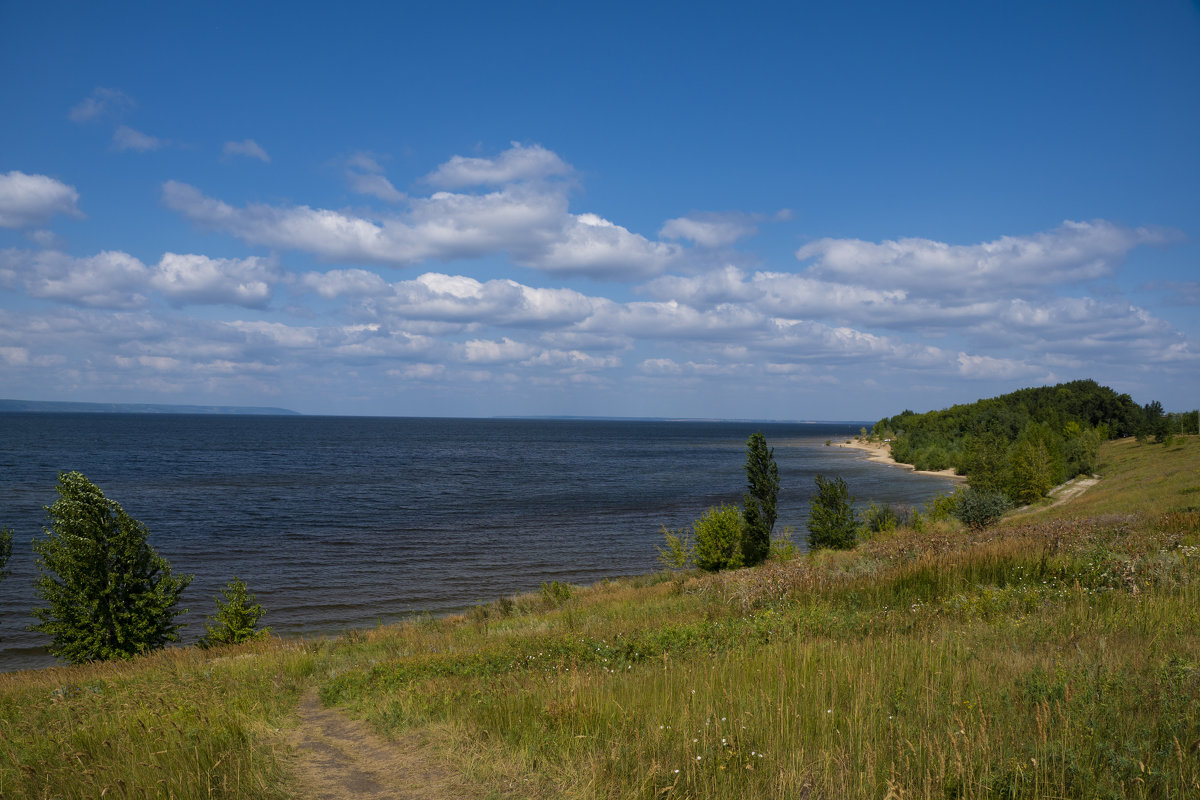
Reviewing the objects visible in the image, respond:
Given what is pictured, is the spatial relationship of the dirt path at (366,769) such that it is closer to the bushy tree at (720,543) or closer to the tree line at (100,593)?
the tree line at (100,593)

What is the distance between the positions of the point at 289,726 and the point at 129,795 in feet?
12.2

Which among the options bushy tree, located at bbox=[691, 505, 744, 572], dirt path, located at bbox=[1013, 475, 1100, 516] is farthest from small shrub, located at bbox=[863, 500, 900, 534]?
bushy tree, located at bbox=[691, 505, 744, 572]

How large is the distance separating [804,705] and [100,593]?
2516cm

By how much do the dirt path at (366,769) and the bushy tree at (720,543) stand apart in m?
29.3

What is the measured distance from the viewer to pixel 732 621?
9.87 meters

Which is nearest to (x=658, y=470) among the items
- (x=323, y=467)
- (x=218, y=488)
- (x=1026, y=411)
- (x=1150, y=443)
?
(x=323, y=467)

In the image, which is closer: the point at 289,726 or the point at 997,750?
the point at 997,750

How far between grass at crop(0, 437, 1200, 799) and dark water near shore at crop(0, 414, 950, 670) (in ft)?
66.7

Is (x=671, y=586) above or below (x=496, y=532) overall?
above

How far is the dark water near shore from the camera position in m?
30.7

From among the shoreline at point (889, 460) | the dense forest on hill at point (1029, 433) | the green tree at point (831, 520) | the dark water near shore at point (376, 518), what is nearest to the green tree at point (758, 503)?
the green tree at point (831, 520)

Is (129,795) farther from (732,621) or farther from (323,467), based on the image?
(323,467)

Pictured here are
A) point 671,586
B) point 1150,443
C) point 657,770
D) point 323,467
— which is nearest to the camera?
point 657,770

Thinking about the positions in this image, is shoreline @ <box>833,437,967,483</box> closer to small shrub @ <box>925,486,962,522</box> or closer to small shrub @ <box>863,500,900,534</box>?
small shrub @ <box>925,486,962,522</box>
